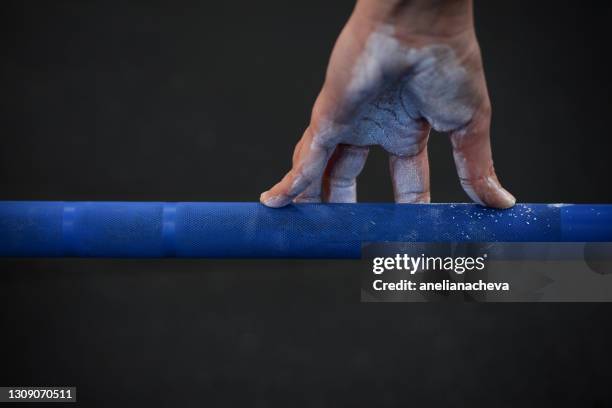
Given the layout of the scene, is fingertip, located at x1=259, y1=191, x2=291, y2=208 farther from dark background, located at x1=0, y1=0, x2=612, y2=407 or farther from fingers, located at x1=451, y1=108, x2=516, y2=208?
dark background, located at x1=0, y1=0, x2=612, y2=407

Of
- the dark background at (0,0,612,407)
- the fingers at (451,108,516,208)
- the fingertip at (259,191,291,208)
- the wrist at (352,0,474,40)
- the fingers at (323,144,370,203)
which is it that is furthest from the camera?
the dark background at (0,0,612,407)

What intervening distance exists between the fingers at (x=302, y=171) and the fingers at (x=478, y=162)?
0.25m

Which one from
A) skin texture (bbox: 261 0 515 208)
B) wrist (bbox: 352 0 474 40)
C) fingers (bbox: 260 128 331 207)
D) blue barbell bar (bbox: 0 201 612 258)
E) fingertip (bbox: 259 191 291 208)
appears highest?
wrist (bbox: 352 0 474 40)

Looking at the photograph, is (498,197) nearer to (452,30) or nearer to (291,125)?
(452,30)

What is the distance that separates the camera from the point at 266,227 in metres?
1.04

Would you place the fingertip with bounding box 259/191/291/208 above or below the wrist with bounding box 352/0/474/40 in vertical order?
below

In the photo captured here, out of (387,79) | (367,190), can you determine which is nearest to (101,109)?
(367,190)

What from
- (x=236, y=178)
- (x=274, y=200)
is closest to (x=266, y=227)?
(x=274, y=200)

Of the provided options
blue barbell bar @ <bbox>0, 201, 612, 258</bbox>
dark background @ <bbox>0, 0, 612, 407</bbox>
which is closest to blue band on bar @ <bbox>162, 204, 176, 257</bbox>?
blue barbell bar @ <bbox>0, 201, 612, 258</bbox>

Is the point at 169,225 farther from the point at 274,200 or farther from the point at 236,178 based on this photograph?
the point at 236,178

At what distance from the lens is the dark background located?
1.96 meters

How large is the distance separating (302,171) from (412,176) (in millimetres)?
302

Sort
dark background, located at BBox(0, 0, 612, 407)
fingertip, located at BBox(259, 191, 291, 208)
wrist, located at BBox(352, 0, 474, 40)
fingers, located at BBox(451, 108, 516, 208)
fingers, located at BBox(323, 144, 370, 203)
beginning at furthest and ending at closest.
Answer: dark background, located at BBox(0, 0, 612, 407) < fingers, located at BBox(323, 144, 370, 203) < fingertip, located at BBox(259, 191, 291, 208) < fingers, located at BBox(451, 108, 516, 208) < wrist, located at BBox(352, 0, 474, 40)

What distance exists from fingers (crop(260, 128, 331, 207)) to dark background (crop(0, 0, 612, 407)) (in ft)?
3.74
